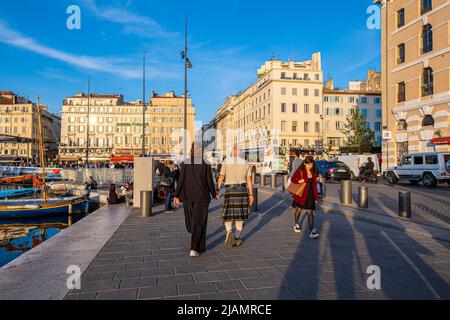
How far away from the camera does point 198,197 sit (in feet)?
17.9

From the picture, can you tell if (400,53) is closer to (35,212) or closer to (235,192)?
(235,192)

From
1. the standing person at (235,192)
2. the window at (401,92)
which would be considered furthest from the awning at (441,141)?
the standing person at (235,192)

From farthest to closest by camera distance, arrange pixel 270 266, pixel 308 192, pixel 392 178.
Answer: pixel 392 178, pixel 308 192, pixel 270 266

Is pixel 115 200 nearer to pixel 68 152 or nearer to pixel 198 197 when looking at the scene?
pixel 198 197

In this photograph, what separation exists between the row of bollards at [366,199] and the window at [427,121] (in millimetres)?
18478

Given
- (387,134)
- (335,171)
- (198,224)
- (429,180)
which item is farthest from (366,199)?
(387,134)

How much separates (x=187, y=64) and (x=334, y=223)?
12552 mm

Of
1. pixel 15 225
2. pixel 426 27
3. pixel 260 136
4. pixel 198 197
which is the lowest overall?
pixel 15 225

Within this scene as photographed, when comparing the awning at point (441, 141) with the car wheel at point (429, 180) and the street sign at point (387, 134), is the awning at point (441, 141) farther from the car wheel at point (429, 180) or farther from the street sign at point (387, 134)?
the street sign at point (387, 134)

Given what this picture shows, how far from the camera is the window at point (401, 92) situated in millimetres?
28797

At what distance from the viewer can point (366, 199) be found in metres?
10.7

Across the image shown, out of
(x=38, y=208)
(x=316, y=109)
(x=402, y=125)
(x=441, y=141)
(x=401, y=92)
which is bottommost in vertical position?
(x=38, y=208)

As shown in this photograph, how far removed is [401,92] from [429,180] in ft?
41.5
